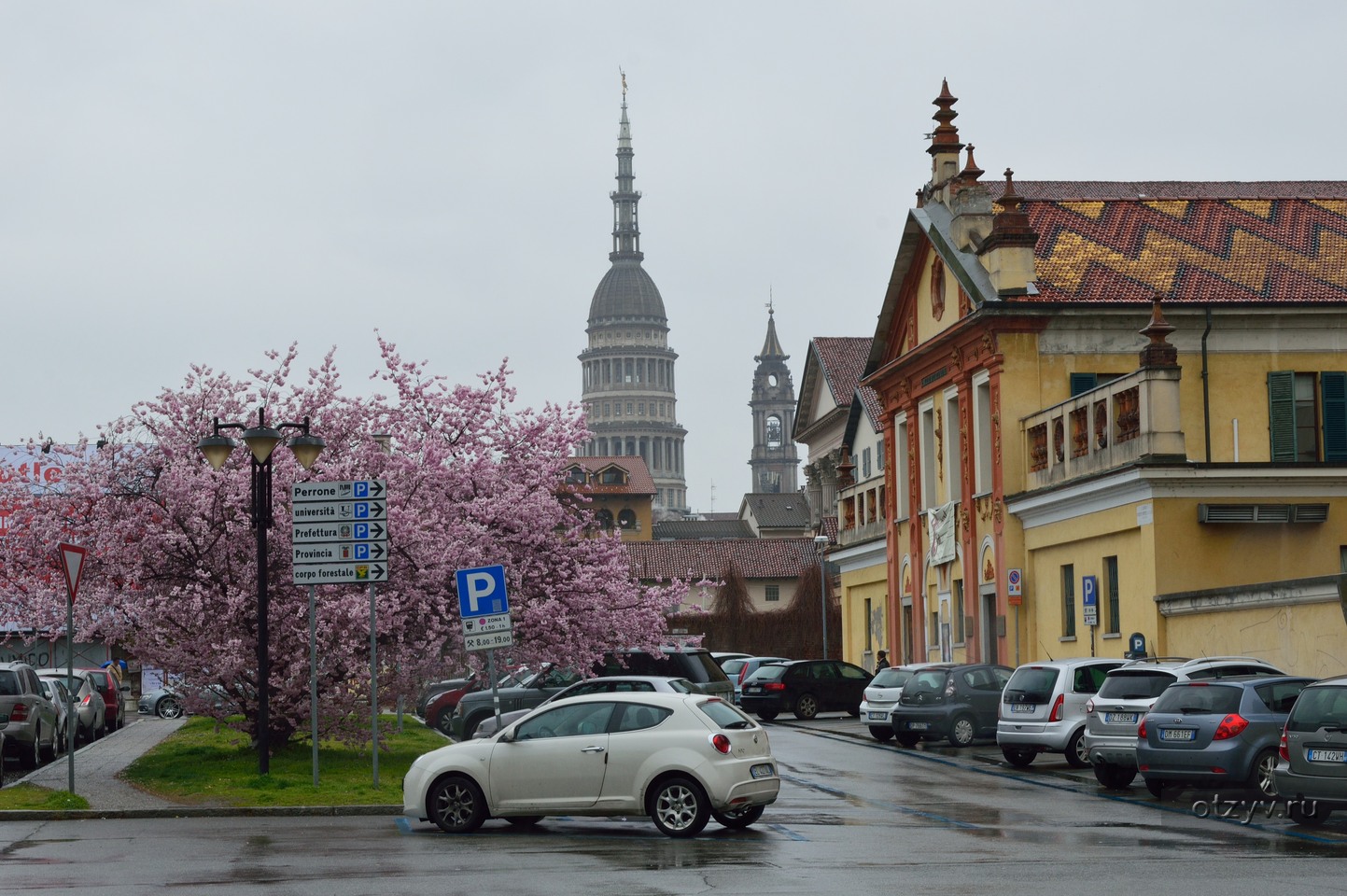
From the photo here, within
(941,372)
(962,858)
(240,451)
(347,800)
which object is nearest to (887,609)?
(941,372)

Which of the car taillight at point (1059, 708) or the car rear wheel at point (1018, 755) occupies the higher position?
the car taillight at point (1059, 708)

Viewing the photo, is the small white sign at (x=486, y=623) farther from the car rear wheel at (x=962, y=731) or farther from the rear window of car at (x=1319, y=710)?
the car rear wheel at (x=962, y=731)

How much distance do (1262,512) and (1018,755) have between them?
9.94 metres

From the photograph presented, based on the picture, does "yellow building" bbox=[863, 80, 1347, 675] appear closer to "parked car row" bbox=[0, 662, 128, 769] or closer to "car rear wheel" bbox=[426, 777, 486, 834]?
"car rear wheel" bbox=[426, 777, 486, 834]

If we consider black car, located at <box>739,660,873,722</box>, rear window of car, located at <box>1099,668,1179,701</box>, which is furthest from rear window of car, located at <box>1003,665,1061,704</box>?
black car, located at <box>739,660,873,722</box>

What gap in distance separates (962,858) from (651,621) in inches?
620

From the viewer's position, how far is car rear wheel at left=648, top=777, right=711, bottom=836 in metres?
17.2

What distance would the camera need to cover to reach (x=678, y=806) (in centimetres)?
1725

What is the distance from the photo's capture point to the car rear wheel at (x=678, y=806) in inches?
678

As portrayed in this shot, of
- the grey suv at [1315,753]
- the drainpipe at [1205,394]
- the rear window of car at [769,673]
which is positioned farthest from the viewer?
the rear window of car at [769,673]

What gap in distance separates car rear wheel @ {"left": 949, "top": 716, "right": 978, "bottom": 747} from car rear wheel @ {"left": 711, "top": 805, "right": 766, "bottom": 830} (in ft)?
45.9

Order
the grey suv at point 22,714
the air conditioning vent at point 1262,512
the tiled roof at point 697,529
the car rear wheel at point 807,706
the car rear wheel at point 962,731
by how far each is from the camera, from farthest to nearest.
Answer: the tiled roof at point 697,529 < the car rear wheel at point 807,706 < the air conditioning vent at point 1262,512 < the car rear wheel at point 962,731 < the grey suv at point 22,714

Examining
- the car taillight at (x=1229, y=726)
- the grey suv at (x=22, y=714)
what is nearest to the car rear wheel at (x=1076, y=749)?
the car taillight at (x=1229, y=726)

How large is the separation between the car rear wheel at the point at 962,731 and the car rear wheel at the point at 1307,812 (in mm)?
13545
